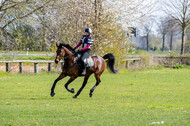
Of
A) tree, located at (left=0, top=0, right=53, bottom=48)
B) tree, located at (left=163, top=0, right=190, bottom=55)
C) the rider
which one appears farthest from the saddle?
tree, located at (left=163, top=0, right=190, bottom=55)

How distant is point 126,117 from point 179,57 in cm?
3224

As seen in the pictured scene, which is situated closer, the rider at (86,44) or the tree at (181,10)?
the rider at (86,44)

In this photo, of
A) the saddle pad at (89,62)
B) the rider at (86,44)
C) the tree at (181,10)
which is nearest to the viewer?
the rider at (86,44)

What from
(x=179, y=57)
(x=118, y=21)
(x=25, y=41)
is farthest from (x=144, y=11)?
(x=25, y=41)

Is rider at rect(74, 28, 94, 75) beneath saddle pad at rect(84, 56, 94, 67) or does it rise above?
above

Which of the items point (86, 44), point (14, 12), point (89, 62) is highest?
point (14, 12)

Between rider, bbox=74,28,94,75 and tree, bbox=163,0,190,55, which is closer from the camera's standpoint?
rider, bbox=74,28,94,75

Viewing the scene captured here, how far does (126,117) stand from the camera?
28.0ft

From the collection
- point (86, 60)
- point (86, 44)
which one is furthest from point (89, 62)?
point (86, 44)

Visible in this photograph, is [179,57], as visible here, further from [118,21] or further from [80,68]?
[80,68]

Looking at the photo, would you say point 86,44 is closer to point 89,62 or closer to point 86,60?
point 86,60

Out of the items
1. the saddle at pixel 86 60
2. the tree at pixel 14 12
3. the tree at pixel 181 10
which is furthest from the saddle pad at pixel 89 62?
the tree at pixel 181 10

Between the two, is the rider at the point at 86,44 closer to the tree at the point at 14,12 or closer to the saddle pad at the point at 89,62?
the saddle pad at the point at 89,62

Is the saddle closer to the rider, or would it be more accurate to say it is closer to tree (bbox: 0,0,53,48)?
the rider
